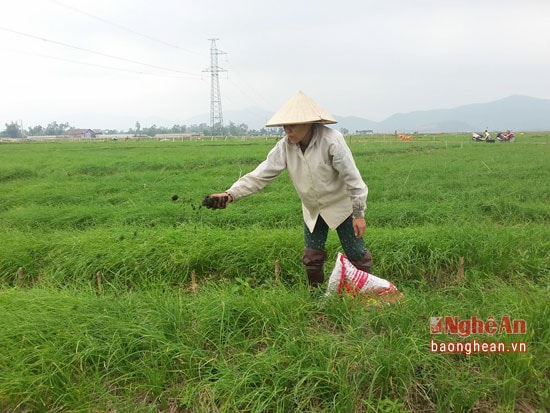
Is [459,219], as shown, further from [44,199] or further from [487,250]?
[44,199]

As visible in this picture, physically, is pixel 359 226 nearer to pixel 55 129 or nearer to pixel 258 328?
pixel 258 328

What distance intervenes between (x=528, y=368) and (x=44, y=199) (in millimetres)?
7343

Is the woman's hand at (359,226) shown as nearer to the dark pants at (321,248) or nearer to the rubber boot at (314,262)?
the dark pants at (321,248)

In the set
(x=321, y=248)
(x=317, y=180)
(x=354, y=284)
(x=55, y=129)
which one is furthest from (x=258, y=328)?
(x=55, y=129)

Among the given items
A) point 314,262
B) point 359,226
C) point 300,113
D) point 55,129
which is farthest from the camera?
point 55,129

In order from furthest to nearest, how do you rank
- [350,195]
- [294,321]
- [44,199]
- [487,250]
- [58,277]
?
[44,199], [58,277], [487,250], [350,195], [294,321]

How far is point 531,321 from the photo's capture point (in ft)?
6.32

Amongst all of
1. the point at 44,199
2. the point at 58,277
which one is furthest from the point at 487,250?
the point at 44,199

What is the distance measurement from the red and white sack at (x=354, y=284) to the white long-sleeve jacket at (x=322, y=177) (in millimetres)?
304

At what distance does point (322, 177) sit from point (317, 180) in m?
0.04

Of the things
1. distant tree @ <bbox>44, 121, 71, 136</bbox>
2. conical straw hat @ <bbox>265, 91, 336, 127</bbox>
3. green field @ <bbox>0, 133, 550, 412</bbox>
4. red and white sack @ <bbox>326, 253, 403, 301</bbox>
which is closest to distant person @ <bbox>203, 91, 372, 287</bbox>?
conical straw hat @ <bbox>265, 91, 336, 127</bbox>

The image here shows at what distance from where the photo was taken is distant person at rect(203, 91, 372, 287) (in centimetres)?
229

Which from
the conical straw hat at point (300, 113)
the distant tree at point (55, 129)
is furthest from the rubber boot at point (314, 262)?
the distant tree at point (55, 129)

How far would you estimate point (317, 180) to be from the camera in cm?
240
